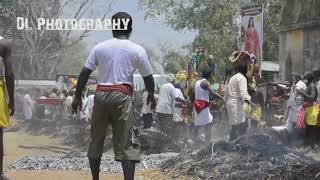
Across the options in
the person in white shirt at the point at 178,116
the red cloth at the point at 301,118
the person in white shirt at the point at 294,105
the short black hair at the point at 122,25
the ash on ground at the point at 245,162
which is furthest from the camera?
the person in white shirt at the point at 178,116

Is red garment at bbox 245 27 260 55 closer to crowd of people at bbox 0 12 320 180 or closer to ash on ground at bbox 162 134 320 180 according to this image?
crowd of people at bbox 0 12 320 180

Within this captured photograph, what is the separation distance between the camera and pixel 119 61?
5793mm

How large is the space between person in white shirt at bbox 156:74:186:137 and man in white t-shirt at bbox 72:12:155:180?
7567 millimetres

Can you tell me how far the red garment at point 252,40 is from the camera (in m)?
13.7

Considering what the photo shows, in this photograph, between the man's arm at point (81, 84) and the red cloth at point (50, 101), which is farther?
the red cloth at point (50, 101)

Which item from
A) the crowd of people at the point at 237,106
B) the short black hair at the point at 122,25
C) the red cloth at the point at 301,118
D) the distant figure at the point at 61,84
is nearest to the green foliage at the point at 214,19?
the distant figure at the point at 61,84


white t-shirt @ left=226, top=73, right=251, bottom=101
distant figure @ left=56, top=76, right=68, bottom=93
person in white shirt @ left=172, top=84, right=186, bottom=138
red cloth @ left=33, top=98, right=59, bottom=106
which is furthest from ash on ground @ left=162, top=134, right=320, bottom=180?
distant figure @ left=56, top=76, right=68, bottom=93

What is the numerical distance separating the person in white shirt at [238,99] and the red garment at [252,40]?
14.3ft

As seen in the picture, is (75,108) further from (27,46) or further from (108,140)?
(27,46)

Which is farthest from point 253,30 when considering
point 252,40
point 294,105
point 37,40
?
point 37,40

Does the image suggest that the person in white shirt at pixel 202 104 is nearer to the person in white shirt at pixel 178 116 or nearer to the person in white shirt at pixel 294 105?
the person in white shirt at pixel 294 105

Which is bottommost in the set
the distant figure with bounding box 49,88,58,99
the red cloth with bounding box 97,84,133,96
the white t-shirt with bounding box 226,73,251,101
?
the distant figure with bounding box 49,88,58,99

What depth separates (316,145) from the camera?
10.8 metres

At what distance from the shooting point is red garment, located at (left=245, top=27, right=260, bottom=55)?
13711 millimetres
